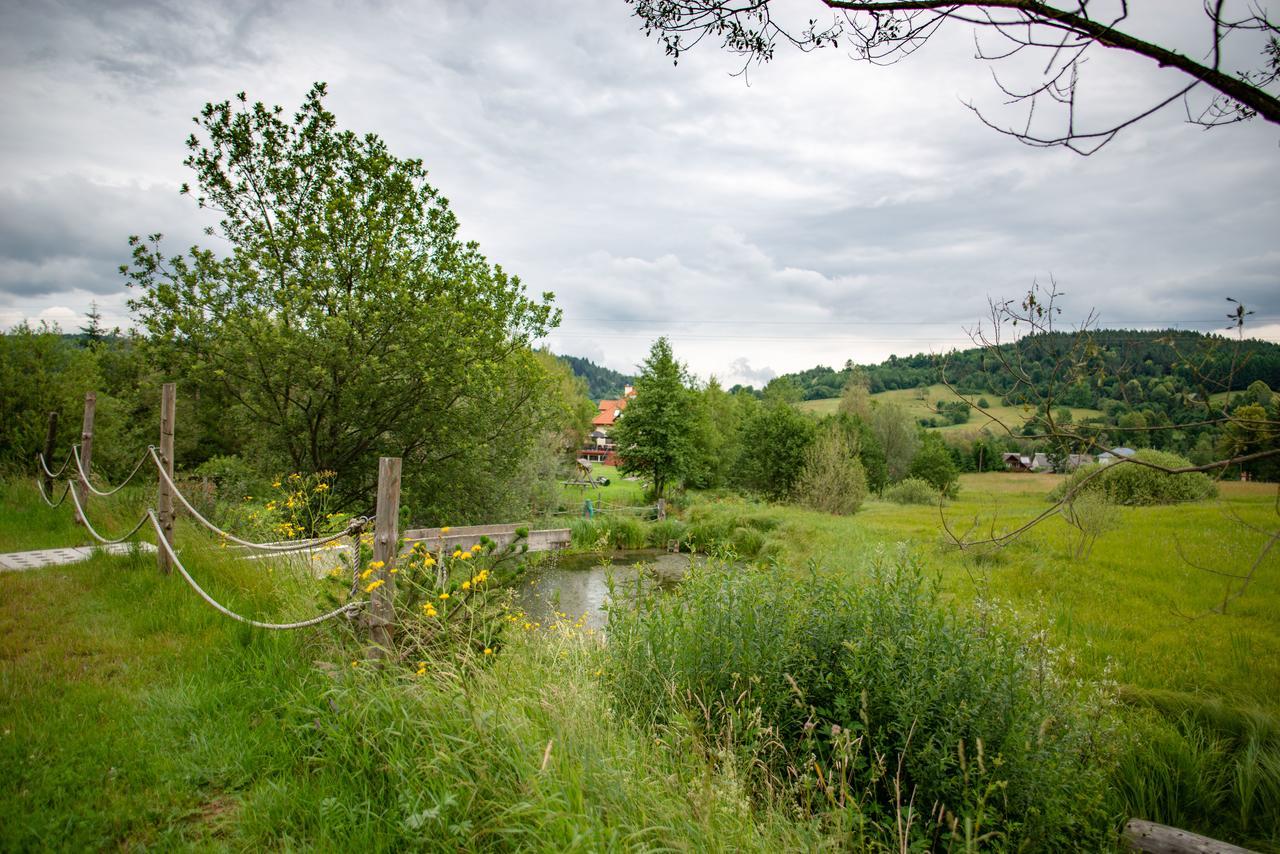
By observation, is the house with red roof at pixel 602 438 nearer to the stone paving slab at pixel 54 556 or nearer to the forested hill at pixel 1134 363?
the stone paving slab at pixel 54 556

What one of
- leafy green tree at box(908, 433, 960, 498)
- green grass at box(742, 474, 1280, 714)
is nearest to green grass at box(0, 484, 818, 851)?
green grass at box(742, 474, 1280, 714)

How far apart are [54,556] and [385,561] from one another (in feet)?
20.8

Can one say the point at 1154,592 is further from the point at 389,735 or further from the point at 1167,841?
the point at 389,735

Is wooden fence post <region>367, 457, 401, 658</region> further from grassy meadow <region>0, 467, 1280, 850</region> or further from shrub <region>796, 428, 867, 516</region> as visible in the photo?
shrub <region>796, 428, 867, 516</region>

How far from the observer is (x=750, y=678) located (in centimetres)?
434

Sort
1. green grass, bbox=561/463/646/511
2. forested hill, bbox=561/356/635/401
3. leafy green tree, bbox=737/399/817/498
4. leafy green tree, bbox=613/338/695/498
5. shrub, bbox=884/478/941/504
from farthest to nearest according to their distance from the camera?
forested hill, bbox=561/356/635/401 → shrub, bbox=884/478/941/504 → leafy green tree, bbox=737/399/817/498 → leafy green tree, bbox=613/338/695/498 → green grass, bbox=561/463/646/511

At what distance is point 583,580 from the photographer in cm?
1797

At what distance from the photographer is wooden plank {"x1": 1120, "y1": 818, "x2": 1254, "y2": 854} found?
11.7ft

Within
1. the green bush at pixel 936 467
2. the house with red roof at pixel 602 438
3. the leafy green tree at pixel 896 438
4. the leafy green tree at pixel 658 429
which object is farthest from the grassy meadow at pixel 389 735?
the house with red roof at pixel 602 438

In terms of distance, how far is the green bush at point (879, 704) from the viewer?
380cm

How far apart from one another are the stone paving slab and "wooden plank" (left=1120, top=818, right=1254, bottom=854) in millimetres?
9802

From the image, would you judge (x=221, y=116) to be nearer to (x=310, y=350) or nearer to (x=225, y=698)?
(x=310, y=350)

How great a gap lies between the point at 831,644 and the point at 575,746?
9.42 ft

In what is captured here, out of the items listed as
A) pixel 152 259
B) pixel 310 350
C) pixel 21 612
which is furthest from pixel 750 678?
pixel 152 259
